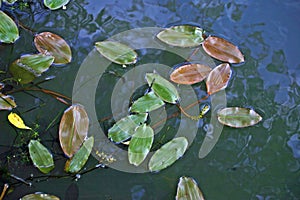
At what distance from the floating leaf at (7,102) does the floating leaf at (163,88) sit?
46 cm

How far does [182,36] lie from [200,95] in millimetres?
225

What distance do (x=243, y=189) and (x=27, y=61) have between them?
847 mm

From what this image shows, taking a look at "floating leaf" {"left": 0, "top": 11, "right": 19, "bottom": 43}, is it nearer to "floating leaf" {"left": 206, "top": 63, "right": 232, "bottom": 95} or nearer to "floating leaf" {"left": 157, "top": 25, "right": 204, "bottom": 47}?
"floating leaf" {"left": 157, "top": 25, "right": 204, "bottom": 47}

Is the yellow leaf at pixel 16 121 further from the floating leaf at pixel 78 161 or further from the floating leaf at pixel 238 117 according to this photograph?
the floating leaf at pixel 238 117

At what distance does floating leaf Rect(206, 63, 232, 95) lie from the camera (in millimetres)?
1412

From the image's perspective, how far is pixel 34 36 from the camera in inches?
56.7

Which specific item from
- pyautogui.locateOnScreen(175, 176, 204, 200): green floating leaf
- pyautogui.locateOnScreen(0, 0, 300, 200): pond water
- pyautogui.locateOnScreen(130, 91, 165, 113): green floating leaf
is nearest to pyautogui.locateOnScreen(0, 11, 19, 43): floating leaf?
pyautogui.locateOnScreen(0, 0, 300, 200): pond water

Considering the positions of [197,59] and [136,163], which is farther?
[197,59]

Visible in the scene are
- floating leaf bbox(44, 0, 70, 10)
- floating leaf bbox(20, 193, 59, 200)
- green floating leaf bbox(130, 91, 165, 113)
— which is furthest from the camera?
floating leaf bbox(44, 0, 70, 10)

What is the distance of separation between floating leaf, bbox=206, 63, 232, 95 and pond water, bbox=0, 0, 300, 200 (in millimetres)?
30

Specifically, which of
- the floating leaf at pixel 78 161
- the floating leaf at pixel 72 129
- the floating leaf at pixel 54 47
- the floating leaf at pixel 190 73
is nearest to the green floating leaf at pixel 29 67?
the floating leaf at pixel 54 47

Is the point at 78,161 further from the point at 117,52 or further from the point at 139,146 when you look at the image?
the point at 117,52

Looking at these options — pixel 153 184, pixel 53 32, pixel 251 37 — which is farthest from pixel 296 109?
pixel 53 32

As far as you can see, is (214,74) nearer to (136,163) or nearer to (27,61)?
(136,163)
